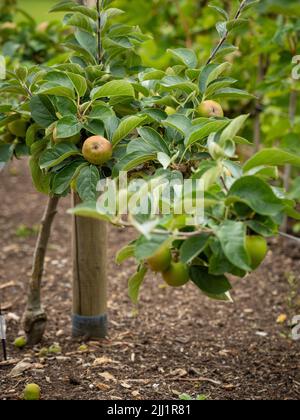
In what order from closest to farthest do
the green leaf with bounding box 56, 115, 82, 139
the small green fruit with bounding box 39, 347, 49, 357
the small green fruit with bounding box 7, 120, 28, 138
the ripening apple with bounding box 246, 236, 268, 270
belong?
the ripening apple with bounding box 246, 236, 268, 270
the green leaf with bounding box 56, 115, 82, 139
the small green fruit with bounding box 7, 120, 28, 138
the small green fruit with bounding box 39, 347, 49, 357

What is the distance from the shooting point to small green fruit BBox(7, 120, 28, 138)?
186 cm

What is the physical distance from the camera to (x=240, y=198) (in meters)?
1.20

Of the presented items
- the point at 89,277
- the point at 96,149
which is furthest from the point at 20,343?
the point at 96,149

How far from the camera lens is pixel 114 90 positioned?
1.51m

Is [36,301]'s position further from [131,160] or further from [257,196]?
[257,196]

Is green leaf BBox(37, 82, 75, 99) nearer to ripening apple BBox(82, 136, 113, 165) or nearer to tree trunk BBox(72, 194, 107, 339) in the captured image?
ripening apple BBox(82, 136, 113, 165)

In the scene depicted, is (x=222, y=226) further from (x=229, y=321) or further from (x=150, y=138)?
(x=229, y=321)

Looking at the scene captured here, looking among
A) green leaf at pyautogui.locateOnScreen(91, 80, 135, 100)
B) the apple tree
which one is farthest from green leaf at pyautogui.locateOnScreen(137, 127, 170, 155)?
green leaf at pyautogui.locateOnScreen(91, 80, 135, 100)

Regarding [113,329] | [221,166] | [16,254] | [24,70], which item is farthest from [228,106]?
[221,166]

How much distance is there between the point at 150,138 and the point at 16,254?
6.63 feet

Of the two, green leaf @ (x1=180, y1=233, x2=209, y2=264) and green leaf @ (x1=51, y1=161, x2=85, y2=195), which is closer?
green leaf @ (x1=180, y1=233, x2=209, y2=264)

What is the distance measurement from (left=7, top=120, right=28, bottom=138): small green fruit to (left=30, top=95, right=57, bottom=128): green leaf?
25cm

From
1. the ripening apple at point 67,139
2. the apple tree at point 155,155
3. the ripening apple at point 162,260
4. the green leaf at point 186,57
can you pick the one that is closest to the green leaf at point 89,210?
the apple tree at point 155,155

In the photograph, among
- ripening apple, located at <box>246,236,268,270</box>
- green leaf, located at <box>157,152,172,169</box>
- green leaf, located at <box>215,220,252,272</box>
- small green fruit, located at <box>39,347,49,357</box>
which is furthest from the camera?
small green fruit, located at <box>39,347,49,357</box>
